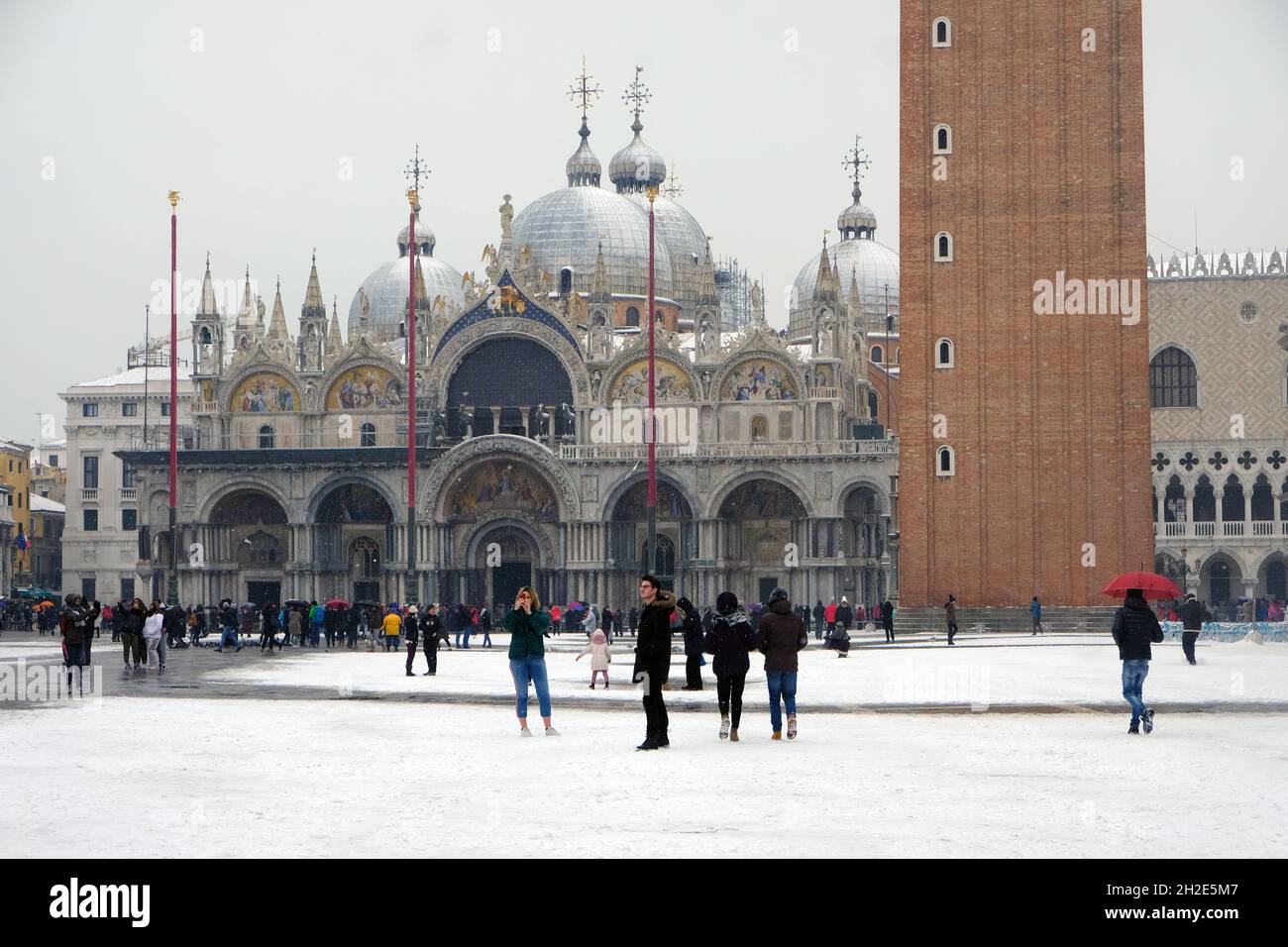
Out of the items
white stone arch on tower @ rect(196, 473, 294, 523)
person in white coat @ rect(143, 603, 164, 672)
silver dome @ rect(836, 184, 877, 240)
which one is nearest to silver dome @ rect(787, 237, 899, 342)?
silver dome @ rect(836, 184, 877, 240)

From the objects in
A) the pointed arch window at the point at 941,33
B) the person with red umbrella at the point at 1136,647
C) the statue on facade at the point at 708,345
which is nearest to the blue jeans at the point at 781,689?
the person with red umbrella at the point at 1136,647

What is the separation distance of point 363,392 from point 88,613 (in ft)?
142

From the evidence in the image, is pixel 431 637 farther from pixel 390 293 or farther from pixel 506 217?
pixel 390 293

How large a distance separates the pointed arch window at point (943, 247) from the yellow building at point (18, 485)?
5430cm

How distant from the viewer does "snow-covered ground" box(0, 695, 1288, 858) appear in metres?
12.9

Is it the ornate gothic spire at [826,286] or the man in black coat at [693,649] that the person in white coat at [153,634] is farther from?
the ornate gothic spire at [826,286]

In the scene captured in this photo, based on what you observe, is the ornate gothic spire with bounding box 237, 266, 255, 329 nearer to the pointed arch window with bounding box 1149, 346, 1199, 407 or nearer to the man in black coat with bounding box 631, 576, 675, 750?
the pointed arch window with bounding box 1149, 346, 1199, 407

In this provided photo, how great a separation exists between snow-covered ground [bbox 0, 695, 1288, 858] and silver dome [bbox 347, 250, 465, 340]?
233 ft

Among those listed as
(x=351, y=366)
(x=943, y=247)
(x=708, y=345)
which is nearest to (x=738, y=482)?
(x=708, y=345)

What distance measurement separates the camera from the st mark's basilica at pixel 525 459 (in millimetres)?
69438

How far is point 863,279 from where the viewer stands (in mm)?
95812

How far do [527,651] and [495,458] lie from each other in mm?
51556
